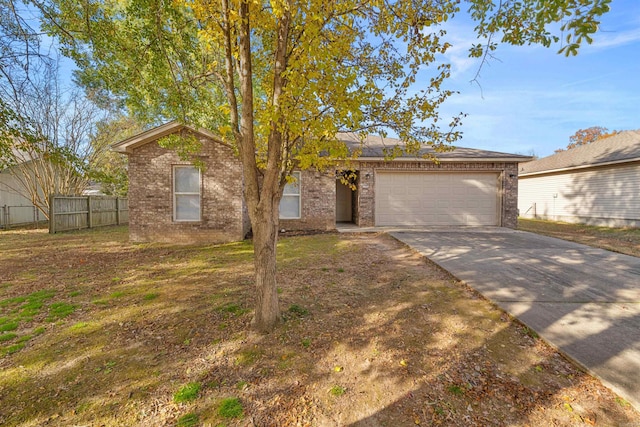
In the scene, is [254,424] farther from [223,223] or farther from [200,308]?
[223,223]

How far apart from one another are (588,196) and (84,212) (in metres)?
24.7

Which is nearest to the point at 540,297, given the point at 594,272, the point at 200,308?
the point at 594,272

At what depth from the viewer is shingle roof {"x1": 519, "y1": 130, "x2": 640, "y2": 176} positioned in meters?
13.2

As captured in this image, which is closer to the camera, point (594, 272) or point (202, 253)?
point (594, 272)

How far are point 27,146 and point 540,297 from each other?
25.2ft

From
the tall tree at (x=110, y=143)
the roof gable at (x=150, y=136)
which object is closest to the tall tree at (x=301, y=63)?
the roof gable at (x=150, y=136)

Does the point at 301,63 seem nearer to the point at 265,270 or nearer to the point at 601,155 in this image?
the point at 265,270

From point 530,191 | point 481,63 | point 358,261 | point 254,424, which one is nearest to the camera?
point 254,424

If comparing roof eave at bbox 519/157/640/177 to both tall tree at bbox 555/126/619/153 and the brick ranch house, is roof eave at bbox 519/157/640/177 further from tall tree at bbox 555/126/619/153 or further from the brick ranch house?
tall tree at bbox 555/126/619/153

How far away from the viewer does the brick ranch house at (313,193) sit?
9.24 metres

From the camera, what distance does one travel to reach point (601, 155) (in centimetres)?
1461

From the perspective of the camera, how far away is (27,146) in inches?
163

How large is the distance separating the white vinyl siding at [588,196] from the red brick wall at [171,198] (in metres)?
16.7

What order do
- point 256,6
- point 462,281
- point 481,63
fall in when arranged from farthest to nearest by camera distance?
point 462,281
point 481,63
point 256,6
